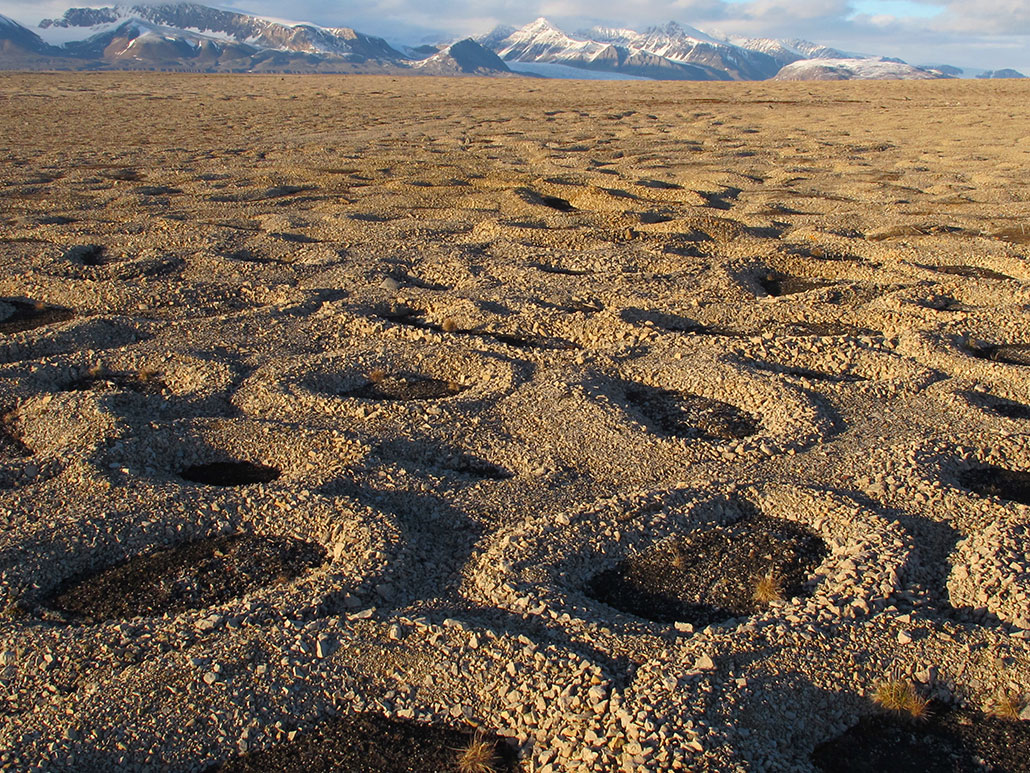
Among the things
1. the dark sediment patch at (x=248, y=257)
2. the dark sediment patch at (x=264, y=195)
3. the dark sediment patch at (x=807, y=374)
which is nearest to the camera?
Answer: the dark sediment patch at (x=807, y=374)

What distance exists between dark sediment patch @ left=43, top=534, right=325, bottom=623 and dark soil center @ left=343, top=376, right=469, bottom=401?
1.88 metres

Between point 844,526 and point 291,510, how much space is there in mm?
3000

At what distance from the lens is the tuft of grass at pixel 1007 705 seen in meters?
3.09

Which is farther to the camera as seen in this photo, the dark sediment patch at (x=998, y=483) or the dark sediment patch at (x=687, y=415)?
the dark sediment patch at (x=687, y=415)

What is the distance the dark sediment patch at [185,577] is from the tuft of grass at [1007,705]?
3038mm

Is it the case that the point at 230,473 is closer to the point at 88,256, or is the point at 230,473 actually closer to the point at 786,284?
the point at 88,256

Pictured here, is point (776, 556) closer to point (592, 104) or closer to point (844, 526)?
point (844, 526)

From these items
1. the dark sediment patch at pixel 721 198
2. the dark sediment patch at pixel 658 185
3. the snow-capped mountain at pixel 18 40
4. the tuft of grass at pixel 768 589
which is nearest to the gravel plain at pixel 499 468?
the tuft of grass at pixel 768 589

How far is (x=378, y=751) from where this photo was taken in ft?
9.56

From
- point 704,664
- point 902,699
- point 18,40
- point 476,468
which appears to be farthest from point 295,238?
point 18,40

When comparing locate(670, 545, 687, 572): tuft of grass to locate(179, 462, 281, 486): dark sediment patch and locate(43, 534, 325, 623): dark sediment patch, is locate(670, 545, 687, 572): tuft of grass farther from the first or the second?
locate(179, 462, 281, 486): dark sediment patch

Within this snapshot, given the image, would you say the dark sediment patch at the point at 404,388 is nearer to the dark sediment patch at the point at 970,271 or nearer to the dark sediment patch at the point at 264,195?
the dark sediment patch at the point at 970,271

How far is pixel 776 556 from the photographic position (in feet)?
13.3

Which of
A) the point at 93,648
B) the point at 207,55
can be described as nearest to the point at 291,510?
the point at 93,648
